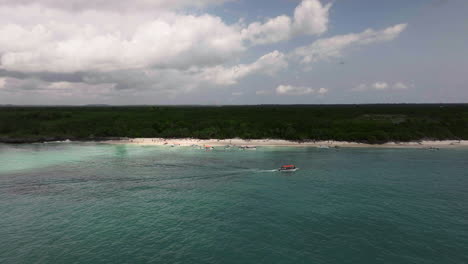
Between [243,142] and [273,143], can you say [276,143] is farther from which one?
[243,142]

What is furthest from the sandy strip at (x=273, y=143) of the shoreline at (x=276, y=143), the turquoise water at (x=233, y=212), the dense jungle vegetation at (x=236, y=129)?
the turquoise water at (x=233, y=212)

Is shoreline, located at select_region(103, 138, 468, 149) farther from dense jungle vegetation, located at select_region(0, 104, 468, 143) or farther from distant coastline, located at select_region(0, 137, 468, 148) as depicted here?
dense jungle vegetation, located at select_region(0, 104, 468, 143)

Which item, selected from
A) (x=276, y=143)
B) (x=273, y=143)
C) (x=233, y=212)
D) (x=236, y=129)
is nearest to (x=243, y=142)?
(x=273, y=143)

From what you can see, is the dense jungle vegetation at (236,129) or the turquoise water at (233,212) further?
the dense jungle vegetation at (236,129)

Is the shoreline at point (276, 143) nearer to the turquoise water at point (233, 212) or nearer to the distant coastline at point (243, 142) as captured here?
the distant coastline at point (243, 142)

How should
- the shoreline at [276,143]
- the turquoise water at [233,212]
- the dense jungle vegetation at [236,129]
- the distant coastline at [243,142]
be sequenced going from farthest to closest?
1. the dense jungle vegetation at [236,129]
2. the distant coastline at [243,142]
3. the shoreline at [276,143]
4. the turquoise water at [233,212]

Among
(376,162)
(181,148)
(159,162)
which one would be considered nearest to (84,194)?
(159,162)

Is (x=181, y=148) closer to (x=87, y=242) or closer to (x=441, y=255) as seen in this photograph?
(x=87, y=242)

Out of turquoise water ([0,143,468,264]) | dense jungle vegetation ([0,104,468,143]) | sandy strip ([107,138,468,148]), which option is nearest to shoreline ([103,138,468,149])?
sandy strip ([107,138,468,148])
